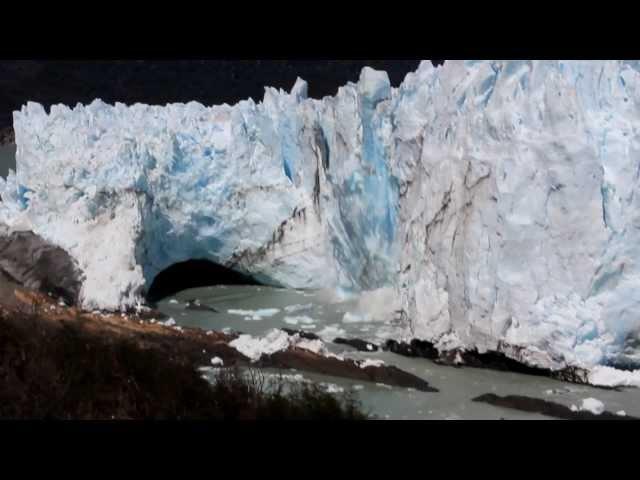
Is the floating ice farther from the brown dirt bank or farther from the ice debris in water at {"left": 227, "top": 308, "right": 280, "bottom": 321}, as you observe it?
the ice debris in water at {"left": 227, "top": 308, "right": 280, "bottom": 321}

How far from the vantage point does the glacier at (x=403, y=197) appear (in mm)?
6879

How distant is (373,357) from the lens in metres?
7.77

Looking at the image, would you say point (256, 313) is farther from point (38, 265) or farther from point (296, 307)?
point (38, 265)

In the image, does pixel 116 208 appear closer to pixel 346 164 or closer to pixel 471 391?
pixel 346 164

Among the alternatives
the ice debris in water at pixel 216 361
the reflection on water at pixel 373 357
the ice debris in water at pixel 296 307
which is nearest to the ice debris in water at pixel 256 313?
the reflection on water at pixel 373 357

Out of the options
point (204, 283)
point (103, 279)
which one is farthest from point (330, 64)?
point (103, 279)

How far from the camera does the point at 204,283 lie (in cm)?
1180

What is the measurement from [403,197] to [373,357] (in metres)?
2.04

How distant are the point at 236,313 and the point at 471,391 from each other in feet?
13.5

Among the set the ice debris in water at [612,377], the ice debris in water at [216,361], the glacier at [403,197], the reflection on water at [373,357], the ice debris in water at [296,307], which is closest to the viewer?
the reflection on water at [373,357]

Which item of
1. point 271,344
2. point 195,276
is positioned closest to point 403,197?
point 271,344

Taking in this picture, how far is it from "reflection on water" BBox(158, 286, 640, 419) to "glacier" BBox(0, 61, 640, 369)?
0.28m

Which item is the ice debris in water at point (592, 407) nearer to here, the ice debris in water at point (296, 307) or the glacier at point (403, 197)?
the glacier at point (403, 197)

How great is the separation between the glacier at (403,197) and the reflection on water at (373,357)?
28 centimetres
